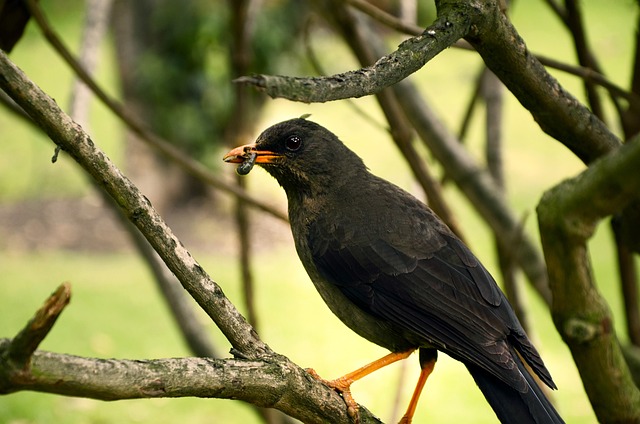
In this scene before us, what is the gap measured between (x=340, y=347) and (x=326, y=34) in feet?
30.1

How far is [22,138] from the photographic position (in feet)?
40.3

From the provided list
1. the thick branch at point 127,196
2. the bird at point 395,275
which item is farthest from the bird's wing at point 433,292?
the thick branch at point 127,196

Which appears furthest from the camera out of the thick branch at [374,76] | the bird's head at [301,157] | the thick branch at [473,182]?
the thick branch at [473,182]

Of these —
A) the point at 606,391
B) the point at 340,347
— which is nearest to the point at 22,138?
the point at 340,347

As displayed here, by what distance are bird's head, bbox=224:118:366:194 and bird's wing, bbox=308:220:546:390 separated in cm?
30

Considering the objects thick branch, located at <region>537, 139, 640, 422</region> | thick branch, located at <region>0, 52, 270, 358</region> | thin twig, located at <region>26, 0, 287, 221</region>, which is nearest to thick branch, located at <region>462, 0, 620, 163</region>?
thick branch, located at <region>537, 139, 640, 422</region>

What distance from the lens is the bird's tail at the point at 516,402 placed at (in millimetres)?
2529

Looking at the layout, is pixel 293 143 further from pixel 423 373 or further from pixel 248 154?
pixel 423 373

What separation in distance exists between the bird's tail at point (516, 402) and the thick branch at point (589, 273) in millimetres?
222

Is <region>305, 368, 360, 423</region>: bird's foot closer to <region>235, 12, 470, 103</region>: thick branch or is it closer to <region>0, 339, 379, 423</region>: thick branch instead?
<region>0, 339, 379, 423</region>: thick branch

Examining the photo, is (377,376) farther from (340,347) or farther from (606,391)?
(606,391)

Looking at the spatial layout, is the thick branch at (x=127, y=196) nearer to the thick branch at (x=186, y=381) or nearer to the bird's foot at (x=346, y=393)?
the thick branch at (x=186, y=381)

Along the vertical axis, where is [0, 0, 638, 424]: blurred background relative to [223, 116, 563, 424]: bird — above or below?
above

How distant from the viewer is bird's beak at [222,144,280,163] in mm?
3021
